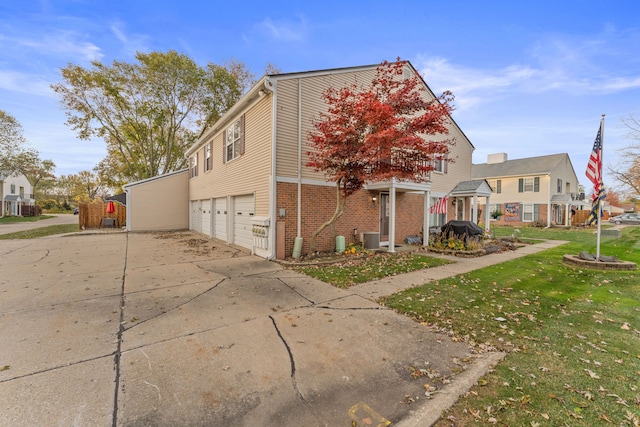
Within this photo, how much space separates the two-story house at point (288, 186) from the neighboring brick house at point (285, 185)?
3 centimetres

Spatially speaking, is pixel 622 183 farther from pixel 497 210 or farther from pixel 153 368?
pixel 153 368

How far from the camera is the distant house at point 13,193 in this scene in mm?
33781

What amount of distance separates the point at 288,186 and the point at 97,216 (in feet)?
61.9

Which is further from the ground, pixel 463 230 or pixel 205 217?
pixel 205 217

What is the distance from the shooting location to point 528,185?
86.3 ft

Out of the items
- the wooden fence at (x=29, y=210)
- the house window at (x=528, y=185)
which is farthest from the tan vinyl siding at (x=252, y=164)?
the wooden fence at (x=29, y=210)

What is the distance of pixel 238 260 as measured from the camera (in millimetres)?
8492

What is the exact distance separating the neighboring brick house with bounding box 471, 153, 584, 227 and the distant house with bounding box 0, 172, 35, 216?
57.2 m

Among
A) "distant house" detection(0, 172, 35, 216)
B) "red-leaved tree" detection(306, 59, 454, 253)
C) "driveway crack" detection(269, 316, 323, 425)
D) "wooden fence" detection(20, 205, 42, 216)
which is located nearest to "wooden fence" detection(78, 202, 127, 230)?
"red-leaved tree" detection(306, 59, 454, 253)

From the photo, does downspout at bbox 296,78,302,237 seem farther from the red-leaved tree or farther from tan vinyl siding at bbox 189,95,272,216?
tan vinyl siding at bbox 189,95,272,216

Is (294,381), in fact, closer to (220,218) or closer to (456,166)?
(220,218)

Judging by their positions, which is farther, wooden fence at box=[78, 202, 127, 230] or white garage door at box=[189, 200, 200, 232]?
wooden fence at box=[78, 202, 127, 230]

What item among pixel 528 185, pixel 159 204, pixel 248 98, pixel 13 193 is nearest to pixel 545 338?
pixel 248 98

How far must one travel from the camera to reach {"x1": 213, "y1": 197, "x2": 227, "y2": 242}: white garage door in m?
12.7
